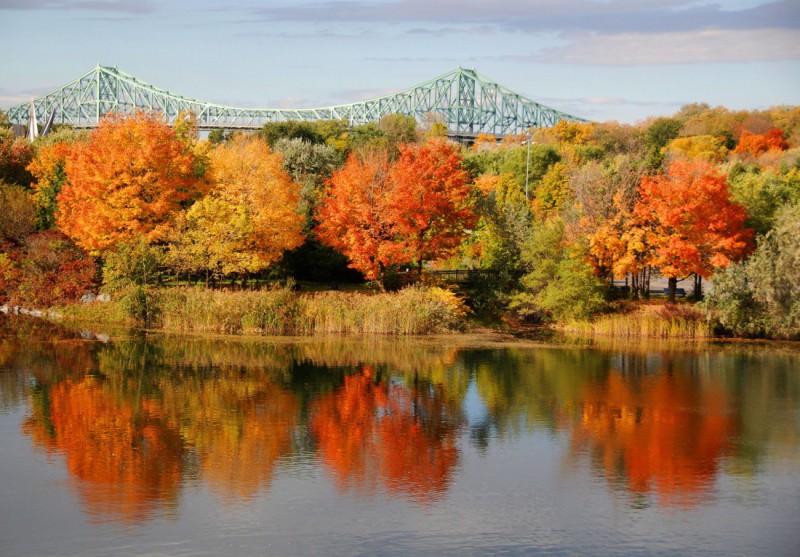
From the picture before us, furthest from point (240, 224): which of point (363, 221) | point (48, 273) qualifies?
point (48, 273)

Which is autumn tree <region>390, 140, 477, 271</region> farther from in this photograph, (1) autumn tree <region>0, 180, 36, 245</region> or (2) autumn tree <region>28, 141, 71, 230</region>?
(1) autumn tree <region>0, 180, 36, 245</region>

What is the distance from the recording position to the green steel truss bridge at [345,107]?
155 meters

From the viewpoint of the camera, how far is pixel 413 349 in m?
33.4

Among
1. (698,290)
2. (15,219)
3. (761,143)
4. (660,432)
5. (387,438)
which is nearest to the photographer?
(387,438)

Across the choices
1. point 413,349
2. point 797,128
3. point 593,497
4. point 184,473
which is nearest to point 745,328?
point 413,349

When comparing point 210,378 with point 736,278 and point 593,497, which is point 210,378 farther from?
point 736,278

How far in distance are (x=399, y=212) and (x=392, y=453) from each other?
67.9ft

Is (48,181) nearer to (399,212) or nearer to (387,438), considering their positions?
(399,212)

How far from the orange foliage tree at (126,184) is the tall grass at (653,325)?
17146 mm

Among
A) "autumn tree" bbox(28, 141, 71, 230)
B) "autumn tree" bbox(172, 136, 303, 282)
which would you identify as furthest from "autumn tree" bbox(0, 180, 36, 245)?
"autumn tree" bbox(172, 136, 303, 282)

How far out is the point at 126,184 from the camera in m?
39.8

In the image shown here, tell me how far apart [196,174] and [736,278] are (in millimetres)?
22613

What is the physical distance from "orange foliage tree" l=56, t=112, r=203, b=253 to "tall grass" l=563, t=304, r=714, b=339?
17146 millimetres

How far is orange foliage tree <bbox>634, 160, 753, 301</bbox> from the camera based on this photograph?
1505 inches
